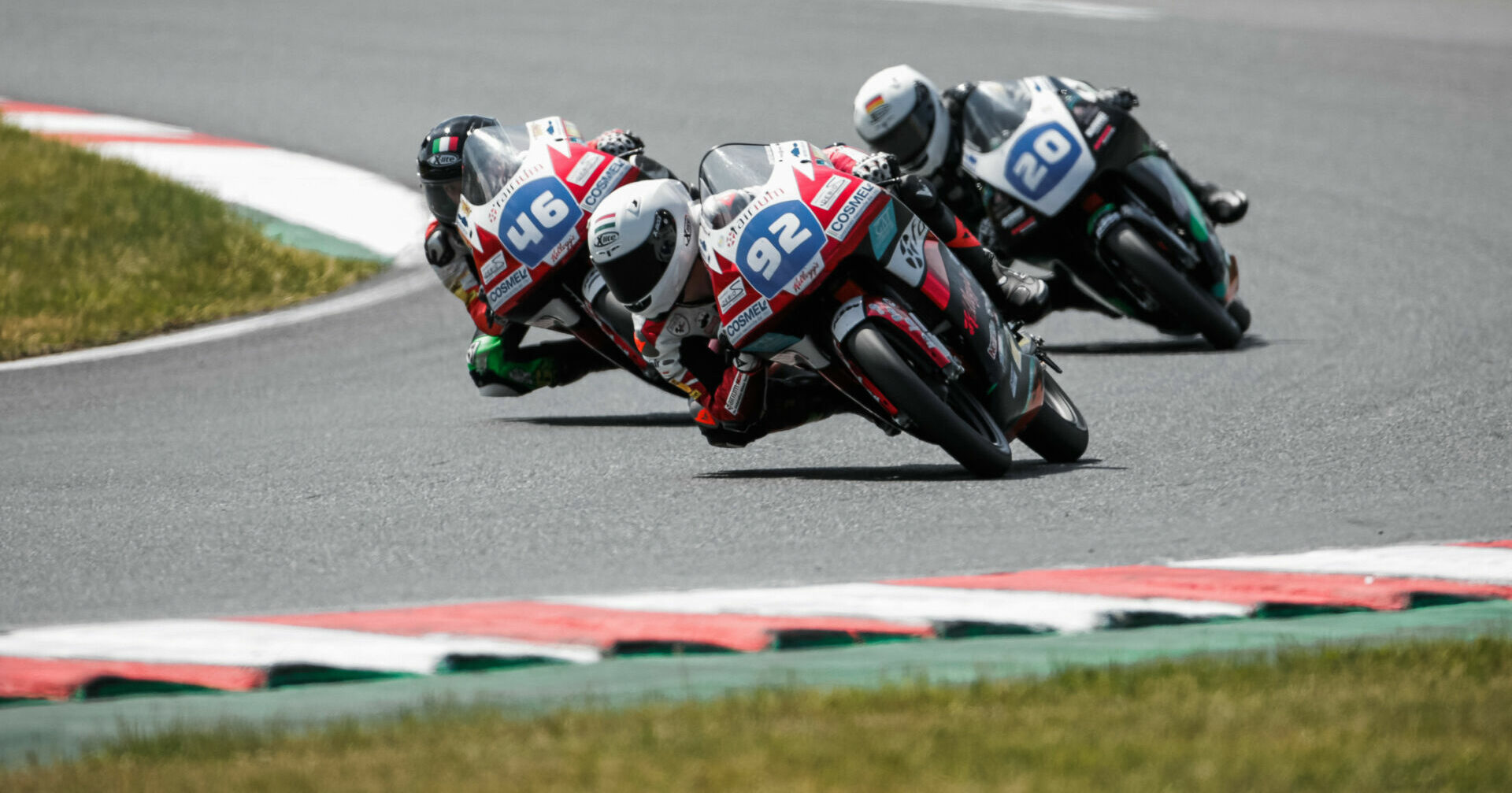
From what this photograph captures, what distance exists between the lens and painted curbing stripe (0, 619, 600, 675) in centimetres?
463

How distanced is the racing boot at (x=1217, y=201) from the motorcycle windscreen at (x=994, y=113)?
0.93m

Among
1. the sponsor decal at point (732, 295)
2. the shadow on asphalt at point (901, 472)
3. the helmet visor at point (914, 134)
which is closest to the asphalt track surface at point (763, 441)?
the shadow on asphalt at point (901, 472)

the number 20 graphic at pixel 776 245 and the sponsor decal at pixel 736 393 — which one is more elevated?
the number 20 graphic at pixel 776 245

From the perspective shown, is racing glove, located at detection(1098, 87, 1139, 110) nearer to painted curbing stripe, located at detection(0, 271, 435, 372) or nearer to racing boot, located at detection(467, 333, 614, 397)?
racing boot, located at detection(467, 333, 614, 397)

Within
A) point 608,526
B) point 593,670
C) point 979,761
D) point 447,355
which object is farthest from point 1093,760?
point 447,355

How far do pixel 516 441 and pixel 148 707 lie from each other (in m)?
3.94

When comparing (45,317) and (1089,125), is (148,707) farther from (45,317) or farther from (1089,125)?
(45,317)

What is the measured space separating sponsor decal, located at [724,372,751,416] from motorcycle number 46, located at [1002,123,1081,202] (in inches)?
135

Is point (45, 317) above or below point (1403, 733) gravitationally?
above

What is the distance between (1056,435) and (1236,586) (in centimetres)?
202

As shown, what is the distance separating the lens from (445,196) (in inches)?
353

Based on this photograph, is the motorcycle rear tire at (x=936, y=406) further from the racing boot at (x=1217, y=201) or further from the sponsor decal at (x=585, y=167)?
the racing boot at (x=1217, y=201)

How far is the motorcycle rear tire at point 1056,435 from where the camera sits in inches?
280

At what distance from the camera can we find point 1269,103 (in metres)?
17.4
